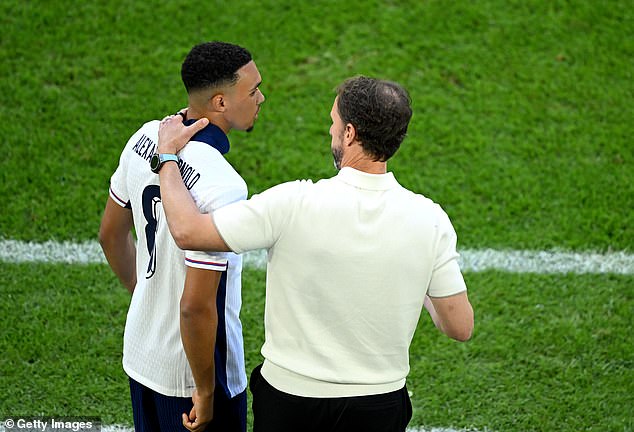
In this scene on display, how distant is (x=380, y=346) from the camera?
7.89 ft

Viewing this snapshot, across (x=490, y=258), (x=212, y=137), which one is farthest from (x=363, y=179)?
(x=490, y=258)

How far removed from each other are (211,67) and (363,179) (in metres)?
0.66

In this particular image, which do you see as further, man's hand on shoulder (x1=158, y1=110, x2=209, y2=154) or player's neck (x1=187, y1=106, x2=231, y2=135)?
player's neck (x1=187, y1=106, x2=231, y2=135)

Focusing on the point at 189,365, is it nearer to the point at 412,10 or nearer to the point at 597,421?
the point at 597,421

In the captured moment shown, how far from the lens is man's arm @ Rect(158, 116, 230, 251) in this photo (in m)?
2.33

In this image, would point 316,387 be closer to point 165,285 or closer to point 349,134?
point 165,285

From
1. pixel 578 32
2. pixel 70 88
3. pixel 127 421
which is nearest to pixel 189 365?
pixel 127 421

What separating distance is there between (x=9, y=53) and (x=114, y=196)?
3.64 metres

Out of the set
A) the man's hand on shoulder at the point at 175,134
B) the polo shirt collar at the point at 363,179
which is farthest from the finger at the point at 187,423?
the polo shirt collar at the point at 363,179

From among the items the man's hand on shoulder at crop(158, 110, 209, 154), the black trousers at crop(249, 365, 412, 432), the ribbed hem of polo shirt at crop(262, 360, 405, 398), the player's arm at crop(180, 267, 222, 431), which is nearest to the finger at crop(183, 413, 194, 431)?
the player's arm at crop(180, 267, 222, 431)

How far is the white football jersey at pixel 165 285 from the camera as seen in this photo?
257 cm

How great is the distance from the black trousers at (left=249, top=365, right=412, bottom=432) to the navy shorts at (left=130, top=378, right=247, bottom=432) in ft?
0.91

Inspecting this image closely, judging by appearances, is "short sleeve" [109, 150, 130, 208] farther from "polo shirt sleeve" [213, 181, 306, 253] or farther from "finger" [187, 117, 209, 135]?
"polo shirt sleeve" [213, 181, 306, 253]

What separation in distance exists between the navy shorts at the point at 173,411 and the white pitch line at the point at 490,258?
82.3 inches
